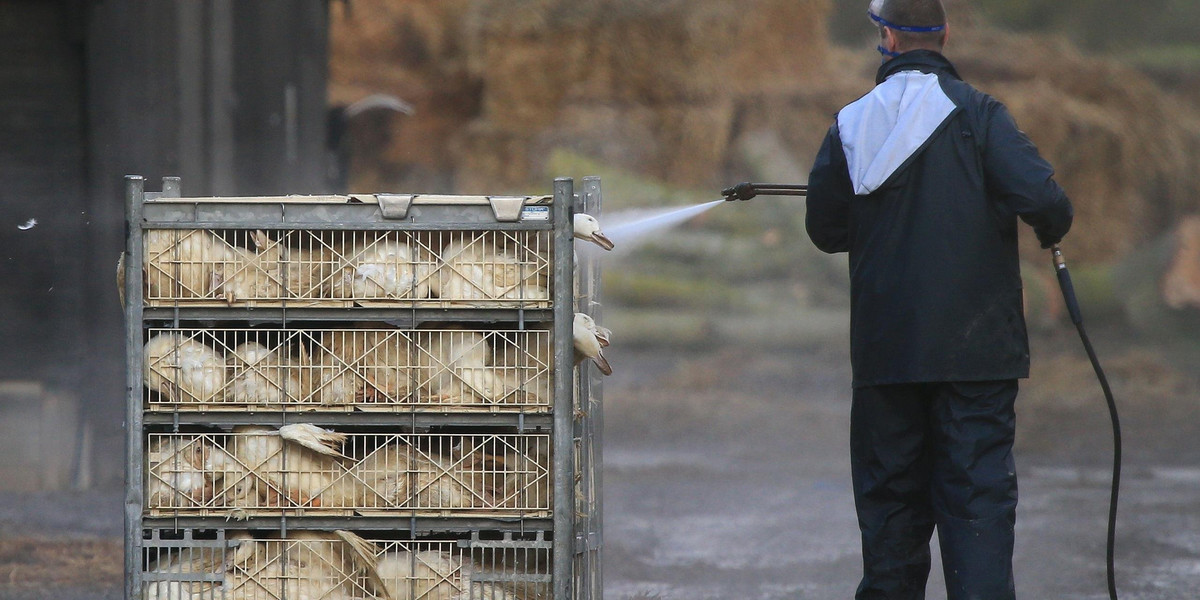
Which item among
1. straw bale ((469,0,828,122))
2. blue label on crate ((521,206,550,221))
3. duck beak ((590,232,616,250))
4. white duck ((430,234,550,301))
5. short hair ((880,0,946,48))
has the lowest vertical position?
white duck ((430,234,550,301))

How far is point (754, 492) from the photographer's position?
7090 millimetres

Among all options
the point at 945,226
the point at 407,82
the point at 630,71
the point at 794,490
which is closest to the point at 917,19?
the point at 945,226

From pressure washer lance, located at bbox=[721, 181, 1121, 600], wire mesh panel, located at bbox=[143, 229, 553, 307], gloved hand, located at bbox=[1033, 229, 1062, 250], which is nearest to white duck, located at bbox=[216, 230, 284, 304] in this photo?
wire mesh panel, located at bbox=[143, 229, 553, 307]

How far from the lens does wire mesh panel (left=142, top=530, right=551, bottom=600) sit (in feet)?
10.7

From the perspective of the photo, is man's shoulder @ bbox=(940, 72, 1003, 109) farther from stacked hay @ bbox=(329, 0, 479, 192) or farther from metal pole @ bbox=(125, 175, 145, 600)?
stacked hay @ bbox=(329, 0, 479, 192)

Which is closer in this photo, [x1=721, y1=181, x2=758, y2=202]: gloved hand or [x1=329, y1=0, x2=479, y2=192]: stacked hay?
[x1=721, y1=181, x2=758, y2=202]: gloved hand

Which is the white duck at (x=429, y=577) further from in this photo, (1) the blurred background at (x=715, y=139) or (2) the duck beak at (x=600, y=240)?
(1) the blurred background at (x=715, y=139)

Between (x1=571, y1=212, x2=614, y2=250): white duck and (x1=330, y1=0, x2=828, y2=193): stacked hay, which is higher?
(x1=330, y1=0, x2=828, y2=193): stacked hay

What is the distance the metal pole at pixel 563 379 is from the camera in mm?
3230

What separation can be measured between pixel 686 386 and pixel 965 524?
22.4 feet

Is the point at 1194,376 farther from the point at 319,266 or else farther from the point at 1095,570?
the point at 319,266

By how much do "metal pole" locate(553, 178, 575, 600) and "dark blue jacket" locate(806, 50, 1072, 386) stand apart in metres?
0.81

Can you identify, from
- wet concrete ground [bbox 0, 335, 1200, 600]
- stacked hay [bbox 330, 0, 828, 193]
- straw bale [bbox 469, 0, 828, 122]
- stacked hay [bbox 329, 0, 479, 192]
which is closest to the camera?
wet concrete ground [bbox 0, 335, 1200, 600]

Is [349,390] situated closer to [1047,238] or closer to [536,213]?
[536,213]
